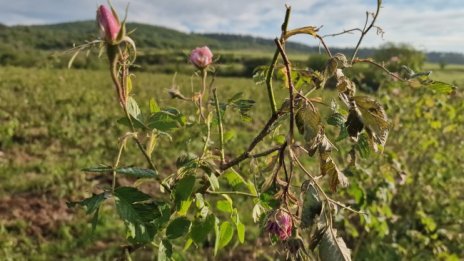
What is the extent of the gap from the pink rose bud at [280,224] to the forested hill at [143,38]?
1465 inches

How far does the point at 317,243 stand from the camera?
0.73m

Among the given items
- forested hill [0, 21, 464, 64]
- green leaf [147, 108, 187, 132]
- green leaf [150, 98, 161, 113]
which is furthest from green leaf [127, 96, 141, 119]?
forested hill [0, 21, 464, 64]

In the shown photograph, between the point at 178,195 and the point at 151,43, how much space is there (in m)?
80.7

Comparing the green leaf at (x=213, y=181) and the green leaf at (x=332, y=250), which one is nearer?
the green leaf at (x=332, y=250)

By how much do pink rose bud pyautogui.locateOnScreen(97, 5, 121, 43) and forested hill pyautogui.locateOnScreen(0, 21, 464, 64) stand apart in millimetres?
37344

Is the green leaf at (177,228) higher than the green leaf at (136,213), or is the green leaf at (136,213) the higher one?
the green leaf at (136,213)

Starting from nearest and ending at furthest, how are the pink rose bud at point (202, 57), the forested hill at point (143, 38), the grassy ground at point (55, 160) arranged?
the pink rose bud at point (202, 57) → the grassy ground at point (55, 160) → the forested hill at point (143, 38)

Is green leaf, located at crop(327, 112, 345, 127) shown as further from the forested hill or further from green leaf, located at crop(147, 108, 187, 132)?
the forested hill

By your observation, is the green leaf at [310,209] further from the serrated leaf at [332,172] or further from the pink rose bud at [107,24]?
the pink rose bud at [107,24]

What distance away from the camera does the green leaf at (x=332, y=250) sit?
703 mm

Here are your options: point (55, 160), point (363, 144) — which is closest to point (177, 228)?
point (363, 144)

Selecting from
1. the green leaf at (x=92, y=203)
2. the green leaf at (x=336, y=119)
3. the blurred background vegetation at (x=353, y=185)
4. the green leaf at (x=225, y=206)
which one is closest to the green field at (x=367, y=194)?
the blurred background vegetation at (x=353, y=185)

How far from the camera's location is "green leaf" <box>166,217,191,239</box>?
1049 mm

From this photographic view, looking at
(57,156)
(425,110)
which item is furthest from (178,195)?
(57,156)
